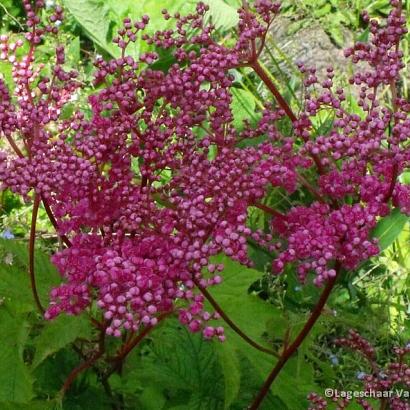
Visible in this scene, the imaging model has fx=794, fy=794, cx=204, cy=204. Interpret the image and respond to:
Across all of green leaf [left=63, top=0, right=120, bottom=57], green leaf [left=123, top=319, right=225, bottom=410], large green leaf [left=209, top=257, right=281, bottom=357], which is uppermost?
green leaf [left=63, top=0, right=120, bottom=57]

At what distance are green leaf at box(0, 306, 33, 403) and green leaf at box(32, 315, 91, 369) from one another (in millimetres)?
66

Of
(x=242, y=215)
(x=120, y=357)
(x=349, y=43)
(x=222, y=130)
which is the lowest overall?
(x=349, y=43)

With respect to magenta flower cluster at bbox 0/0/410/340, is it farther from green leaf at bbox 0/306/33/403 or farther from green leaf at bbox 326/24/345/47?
green leaf at bbox 326/24/345/47

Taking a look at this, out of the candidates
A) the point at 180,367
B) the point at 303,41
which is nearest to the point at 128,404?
the point at 180,367

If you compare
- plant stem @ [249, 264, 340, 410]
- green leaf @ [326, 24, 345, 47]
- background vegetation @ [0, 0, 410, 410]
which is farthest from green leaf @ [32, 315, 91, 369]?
green leaf @ [326, 24, 345, 47]

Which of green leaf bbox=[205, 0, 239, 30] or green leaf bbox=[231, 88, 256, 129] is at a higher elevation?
green leaf bbox=[205, 0, 239, 30]

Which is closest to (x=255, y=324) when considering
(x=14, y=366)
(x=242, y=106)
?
(x=14, y=366)

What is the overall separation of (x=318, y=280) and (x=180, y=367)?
0.71m

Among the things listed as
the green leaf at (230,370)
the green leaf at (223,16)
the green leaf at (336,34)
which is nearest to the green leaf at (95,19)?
the green leaf at (223,16)

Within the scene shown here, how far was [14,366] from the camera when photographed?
5.97 ft

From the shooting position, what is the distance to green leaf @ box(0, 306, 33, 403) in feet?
5.85

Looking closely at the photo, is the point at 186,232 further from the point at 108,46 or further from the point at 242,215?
the point at 108,46

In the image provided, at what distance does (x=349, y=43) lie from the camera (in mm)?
5512

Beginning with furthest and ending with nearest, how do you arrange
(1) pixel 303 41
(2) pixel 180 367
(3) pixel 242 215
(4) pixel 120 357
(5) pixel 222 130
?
(1) pixel 303 41, (2) pixel 180 367, (4) pixel 120 357, (5) pixel 222 130, (3) pixel 242 215
